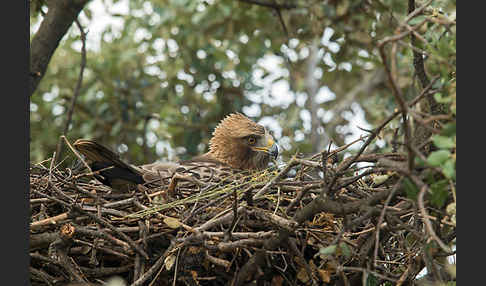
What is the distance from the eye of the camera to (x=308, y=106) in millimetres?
8961

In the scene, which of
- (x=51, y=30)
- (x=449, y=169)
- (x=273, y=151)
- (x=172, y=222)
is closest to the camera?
(x=449, y=169)

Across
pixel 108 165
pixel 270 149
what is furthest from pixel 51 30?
pixel 270 149

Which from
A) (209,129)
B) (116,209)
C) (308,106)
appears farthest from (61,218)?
(308,106)

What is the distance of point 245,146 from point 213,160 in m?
0.40

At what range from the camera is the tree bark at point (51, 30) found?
16.5ft

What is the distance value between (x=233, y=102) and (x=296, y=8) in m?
1.52

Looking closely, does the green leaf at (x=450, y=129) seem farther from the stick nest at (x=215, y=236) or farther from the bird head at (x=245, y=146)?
the bird head at (x=245, y=146)

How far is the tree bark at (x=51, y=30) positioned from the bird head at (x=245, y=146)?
190 centimetres

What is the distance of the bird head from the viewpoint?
5.88 meters

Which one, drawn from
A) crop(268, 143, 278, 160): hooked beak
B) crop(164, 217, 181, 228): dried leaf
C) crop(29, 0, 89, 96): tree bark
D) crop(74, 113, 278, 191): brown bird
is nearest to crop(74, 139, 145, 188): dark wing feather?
crop(74, 113, 278, 191): brown bird

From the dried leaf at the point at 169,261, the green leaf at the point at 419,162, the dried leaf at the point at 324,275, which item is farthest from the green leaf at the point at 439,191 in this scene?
the dried leaf at the point at 169,261

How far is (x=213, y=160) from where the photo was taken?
5.77 metres

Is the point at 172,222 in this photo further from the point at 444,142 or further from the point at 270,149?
the point at 270,149

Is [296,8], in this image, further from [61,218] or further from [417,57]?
[61,218]
